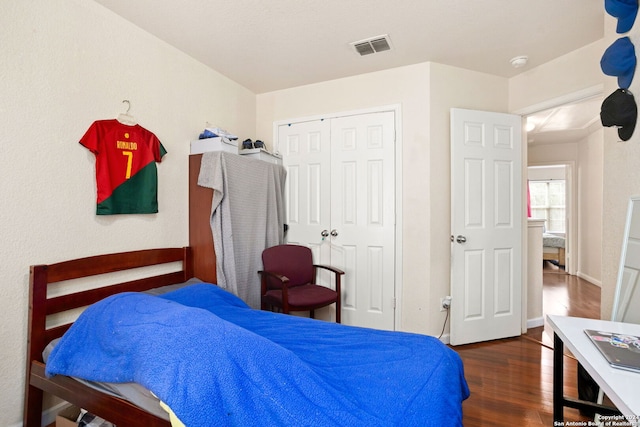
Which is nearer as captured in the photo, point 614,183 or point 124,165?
point 614,183

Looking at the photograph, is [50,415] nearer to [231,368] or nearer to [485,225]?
[231,368]

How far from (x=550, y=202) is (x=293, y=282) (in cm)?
811

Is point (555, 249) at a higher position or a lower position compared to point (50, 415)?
higher

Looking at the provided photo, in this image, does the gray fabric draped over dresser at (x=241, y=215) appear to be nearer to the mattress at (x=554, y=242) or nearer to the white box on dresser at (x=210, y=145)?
the white box on dresser at (x=210, y=145)

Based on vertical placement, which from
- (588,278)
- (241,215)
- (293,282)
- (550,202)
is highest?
(550,202)

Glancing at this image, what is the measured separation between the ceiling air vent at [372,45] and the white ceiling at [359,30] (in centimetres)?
4

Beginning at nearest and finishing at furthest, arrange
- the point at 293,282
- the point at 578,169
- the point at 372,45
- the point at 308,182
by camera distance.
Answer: the point at 372,45 < the point at 293,282 < the point at 308,182 < the point at 578,169

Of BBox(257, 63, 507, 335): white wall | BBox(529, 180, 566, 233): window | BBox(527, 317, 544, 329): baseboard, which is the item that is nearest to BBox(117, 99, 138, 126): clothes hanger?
BBox(257, 63, 507, 335): white wall

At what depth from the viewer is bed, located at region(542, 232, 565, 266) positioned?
626 cm

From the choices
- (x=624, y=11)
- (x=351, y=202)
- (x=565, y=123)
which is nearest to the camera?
(x=624, y=11)

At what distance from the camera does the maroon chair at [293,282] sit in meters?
2.46

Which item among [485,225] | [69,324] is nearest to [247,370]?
[69,324]

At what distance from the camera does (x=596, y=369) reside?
3.12ft

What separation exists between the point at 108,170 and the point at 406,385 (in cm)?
210
